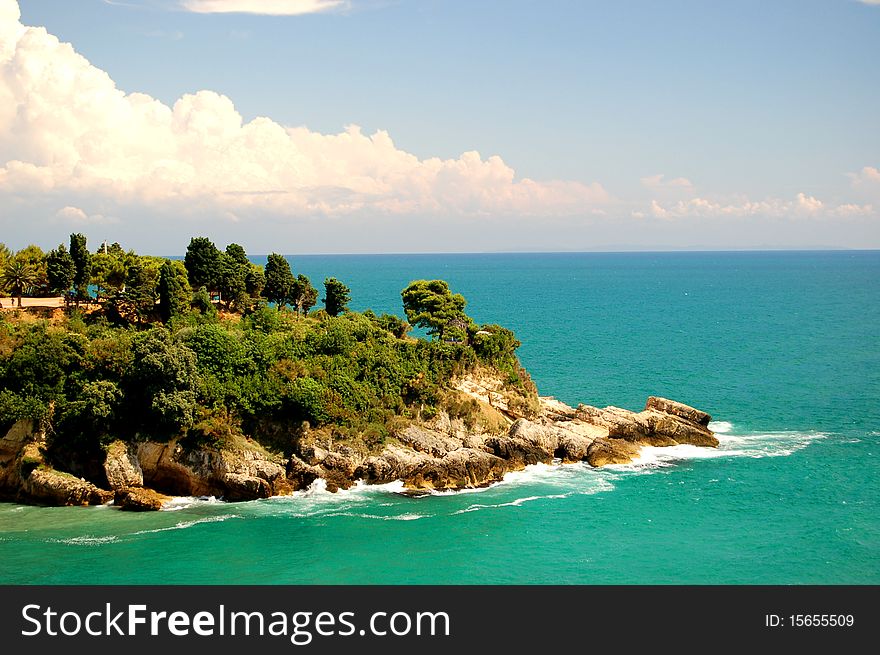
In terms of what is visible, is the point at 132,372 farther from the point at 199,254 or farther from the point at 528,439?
the point at 528,439

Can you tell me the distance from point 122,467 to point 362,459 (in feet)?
48.8

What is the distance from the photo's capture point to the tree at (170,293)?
5925cm

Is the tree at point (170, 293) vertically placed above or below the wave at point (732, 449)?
→ above

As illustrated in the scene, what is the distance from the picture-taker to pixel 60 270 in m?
62.5

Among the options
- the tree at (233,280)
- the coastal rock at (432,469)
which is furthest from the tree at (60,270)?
the coastal rock at (432,469)

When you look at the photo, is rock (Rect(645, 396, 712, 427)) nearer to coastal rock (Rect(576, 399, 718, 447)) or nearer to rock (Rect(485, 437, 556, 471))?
coastal rock (Rect(576, 399, 718, 447))

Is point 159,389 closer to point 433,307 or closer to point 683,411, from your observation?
point 433,307

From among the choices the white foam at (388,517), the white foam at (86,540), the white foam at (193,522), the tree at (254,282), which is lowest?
the white foam at (86,540)

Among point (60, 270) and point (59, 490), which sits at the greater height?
point (60, 270)

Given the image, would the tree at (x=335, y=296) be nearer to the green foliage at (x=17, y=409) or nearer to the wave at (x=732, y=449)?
the green foliage at (x=17, y=409)

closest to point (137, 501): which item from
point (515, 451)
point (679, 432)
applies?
point (515, 451)

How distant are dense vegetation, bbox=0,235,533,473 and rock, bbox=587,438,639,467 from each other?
8617 millimetres

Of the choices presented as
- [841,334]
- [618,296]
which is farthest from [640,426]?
[618,296]

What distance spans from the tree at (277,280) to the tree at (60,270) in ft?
52.7
